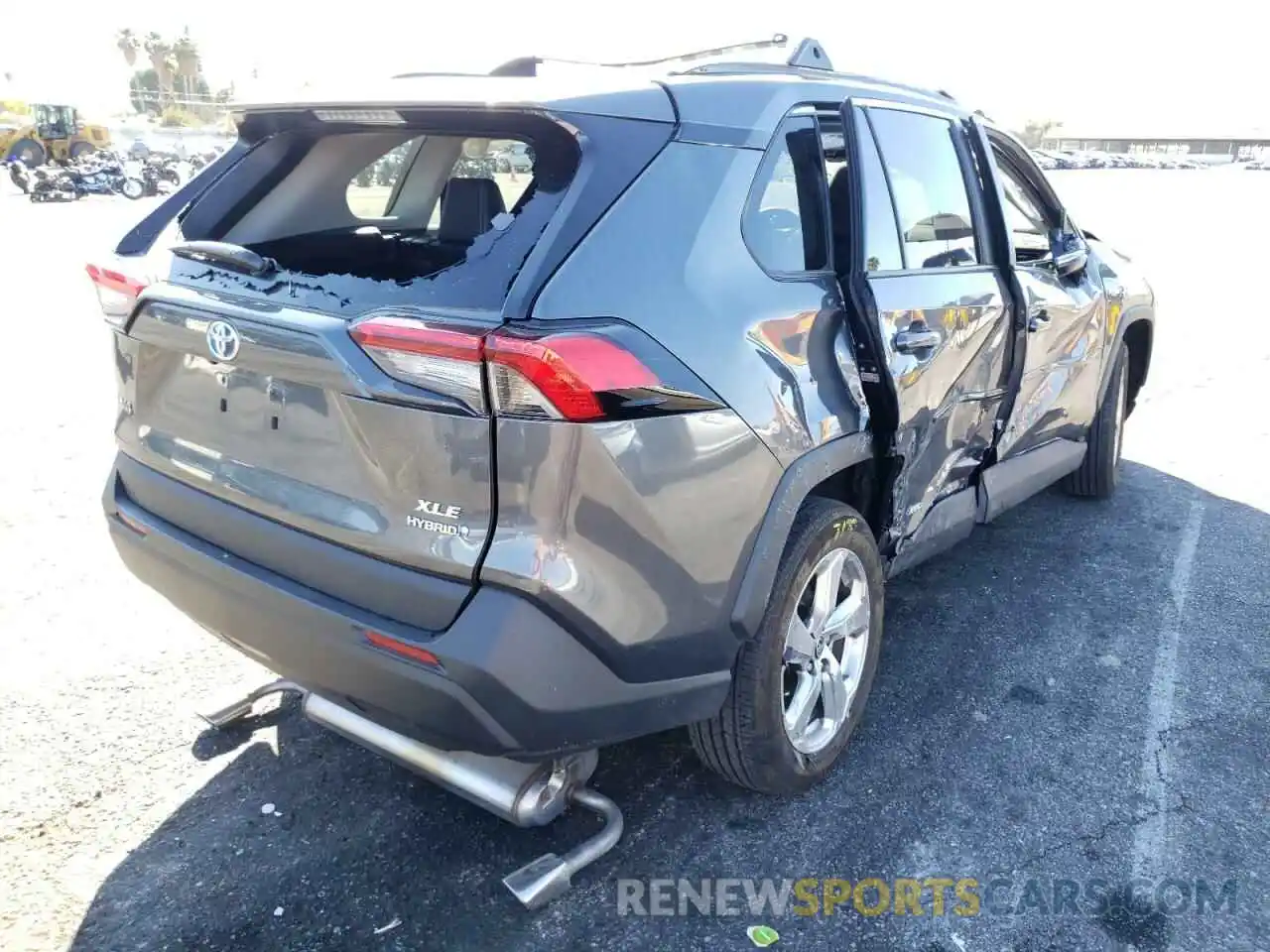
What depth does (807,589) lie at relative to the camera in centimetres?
283

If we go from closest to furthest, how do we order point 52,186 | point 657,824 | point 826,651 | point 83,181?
point 657,824, point 826,651, point 52,186, point 83,181

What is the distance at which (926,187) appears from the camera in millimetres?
3279

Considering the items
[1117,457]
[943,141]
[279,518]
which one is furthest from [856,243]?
[1117,457]

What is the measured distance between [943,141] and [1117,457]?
8.72ft

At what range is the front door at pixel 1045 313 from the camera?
12.5 feet

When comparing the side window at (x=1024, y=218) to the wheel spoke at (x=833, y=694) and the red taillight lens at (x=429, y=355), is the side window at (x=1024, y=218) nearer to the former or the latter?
the wheel spoke at (x=833, y=694)

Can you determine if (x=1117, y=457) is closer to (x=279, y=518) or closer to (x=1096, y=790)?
(x=1096, y=790)

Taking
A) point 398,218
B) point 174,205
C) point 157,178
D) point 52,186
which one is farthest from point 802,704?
point 157,178

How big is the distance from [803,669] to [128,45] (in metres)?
121

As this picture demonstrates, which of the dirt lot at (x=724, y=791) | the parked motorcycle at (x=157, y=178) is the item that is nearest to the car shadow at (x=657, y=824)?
the dirt lot at (x=724, y=791)

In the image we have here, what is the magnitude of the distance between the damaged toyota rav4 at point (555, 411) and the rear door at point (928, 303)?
2cm

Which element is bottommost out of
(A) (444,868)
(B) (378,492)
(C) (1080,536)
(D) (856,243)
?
(C) (1080,536)

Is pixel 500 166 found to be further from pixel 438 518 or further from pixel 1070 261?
pixel 1070 261

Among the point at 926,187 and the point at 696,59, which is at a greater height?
the point at 696,59
